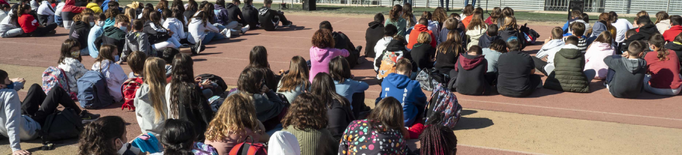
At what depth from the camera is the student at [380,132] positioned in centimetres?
470

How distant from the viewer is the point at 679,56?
9.73m

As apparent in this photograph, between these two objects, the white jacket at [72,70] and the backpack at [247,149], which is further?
the white jacket at [72,70]

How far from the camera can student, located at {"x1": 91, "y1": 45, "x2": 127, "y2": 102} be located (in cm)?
788

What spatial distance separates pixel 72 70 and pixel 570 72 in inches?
300

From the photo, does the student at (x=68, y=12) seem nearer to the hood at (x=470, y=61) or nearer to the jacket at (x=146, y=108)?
the jacket at (x=146, y=108)

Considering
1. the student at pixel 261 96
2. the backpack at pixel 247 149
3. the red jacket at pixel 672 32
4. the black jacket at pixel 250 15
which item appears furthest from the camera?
the black jacket at pixel 250 15

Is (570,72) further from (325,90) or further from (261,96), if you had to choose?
(261,96)

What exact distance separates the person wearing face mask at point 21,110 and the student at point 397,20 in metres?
7.38

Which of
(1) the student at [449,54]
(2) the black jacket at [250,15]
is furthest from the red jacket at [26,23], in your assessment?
(1) the student at [449,54]

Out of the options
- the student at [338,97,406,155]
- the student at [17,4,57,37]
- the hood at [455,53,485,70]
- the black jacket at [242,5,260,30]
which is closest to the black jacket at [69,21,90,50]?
the student at [17,4,57,37]

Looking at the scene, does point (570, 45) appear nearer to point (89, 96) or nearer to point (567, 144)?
point (567, 144)

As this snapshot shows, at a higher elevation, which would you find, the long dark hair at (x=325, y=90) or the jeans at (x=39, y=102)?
the long dark hair at (x=325, y=90)

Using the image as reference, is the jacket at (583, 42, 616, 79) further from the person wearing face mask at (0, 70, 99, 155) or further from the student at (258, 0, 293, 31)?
the student at (258, 0, 293, 31)

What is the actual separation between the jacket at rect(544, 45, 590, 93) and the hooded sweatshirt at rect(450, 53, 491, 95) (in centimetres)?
128
